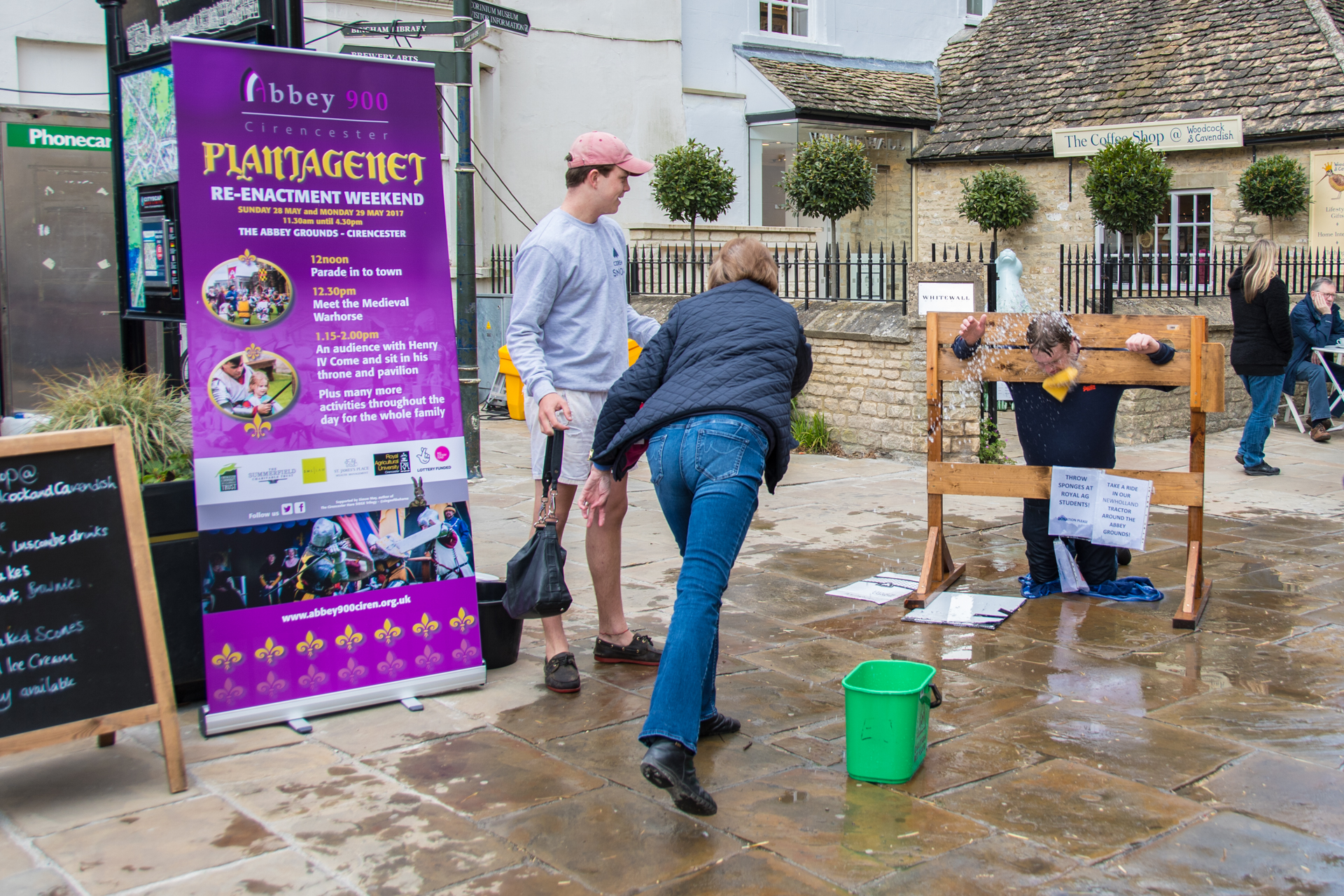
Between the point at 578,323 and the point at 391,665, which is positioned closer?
the point at 391,665

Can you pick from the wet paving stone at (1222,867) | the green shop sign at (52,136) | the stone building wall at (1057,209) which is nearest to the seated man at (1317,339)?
the stone building wall at (1057,209)

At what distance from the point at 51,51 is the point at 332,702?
1207 cm

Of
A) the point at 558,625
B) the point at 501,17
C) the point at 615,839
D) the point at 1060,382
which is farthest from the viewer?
the point at 501,17

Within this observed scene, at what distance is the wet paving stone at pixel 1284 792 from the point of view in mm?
3381

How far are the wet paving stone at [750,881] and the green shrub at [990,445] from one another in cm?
725

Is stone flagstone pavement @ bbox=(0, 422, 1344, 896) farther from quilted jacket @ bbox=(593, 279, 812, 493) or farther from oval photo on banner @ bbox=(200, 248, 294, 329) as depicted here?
oval photo on banner @ bbox=(200, 248, 294, 329)

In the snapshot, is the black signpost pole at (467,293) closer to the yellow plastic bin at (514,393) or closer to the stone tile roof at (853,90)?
the yellow plastic bin at (514,393)

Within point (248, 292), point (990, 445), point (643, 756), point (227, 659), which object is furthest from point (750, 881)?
point (990, 445)

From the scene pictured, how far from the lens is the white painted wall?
12992mm

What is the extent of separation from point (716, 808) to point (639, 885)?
462 millimetres

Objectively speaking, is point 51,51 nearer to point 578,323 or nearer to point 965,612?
point 578,323

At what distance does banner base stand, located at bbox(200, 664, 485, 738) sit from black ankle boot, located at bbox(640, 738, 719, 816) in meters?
1.37

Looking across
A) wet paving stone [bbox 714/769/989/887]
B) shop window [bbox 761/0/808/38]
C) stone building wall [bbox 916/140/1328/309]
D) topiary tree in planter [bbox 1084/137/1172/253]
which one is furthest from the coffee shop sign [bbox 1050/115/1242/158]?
wet paving stone [bbox 714/769/989/887]

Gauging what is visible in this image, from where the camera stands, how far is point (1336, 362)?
39.2 feet
